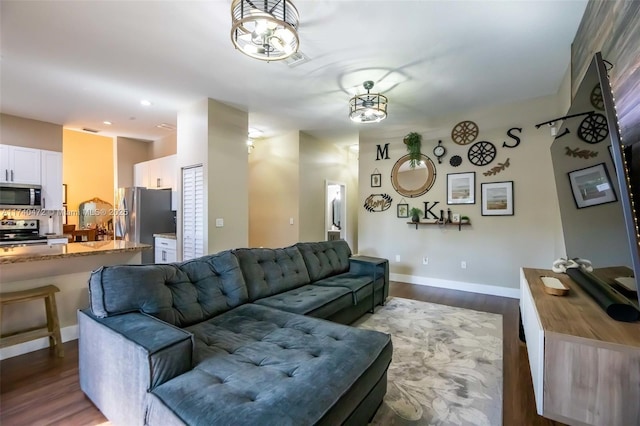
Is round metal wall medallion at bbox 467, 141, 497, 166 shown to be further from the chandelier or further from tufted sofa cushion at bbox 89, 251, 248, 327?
tufted sofa cushion at bbox 89, 251, 248, 327

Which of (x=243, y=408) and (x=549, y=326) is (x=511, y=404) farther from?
(x=243, y=408)

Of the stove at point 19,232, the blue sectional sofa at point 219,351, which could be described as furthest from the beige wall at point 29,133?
the blue sectional sofa at point 219,351

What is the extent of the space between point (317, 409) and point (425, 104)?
423cm

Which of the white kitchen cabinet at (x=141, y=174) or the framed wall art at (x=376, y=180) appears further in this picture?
the white kitchen cabinet at (x=141, y=174)

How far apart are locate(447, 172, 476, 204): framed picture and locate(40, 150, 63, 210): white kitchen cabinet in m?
6.66

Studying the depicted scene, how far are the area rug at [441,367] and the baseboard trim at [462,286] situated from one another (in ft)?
3.35

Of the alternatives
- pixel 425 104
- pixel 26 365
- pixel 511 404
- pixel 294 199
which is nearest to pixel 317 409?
pixel 511 404

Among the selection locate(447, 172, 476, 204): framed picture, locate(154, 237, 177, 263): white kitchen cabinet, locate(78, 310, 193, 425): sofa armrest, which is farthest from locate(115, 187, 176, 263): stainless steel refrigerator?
locate(447, 172, 476, 204): framed picture

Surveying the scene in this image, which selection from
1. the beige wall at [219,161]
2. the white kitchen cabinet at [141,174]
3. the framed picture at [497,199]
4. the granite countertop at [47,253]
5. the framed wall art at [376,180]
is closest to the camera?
the granite countertop at [47,253]

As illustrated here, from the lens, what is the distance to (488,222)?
445cm

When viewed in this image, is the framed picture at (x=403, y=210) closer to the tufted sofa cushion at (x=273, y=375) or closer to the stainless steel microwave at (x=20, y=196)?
the tufted sofa cushion at (x=273, y=375)

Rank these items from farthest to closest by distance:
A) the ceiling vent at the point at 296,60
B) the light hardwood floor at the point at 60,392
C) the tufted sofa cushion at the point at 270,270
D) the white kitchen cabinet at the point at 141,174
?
1. the white kitchen cabinet at the point at 141,174
2. the ceiling vent at the point at 296,60
3. the tufted sofa cushion at the point at 270,270
4. the light hardwood floor at the point at 60,392

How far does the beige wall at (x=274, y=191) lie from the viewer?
230 inches

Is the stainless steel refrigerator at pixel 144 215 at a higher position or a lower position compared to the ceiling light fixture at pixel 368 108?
lower
